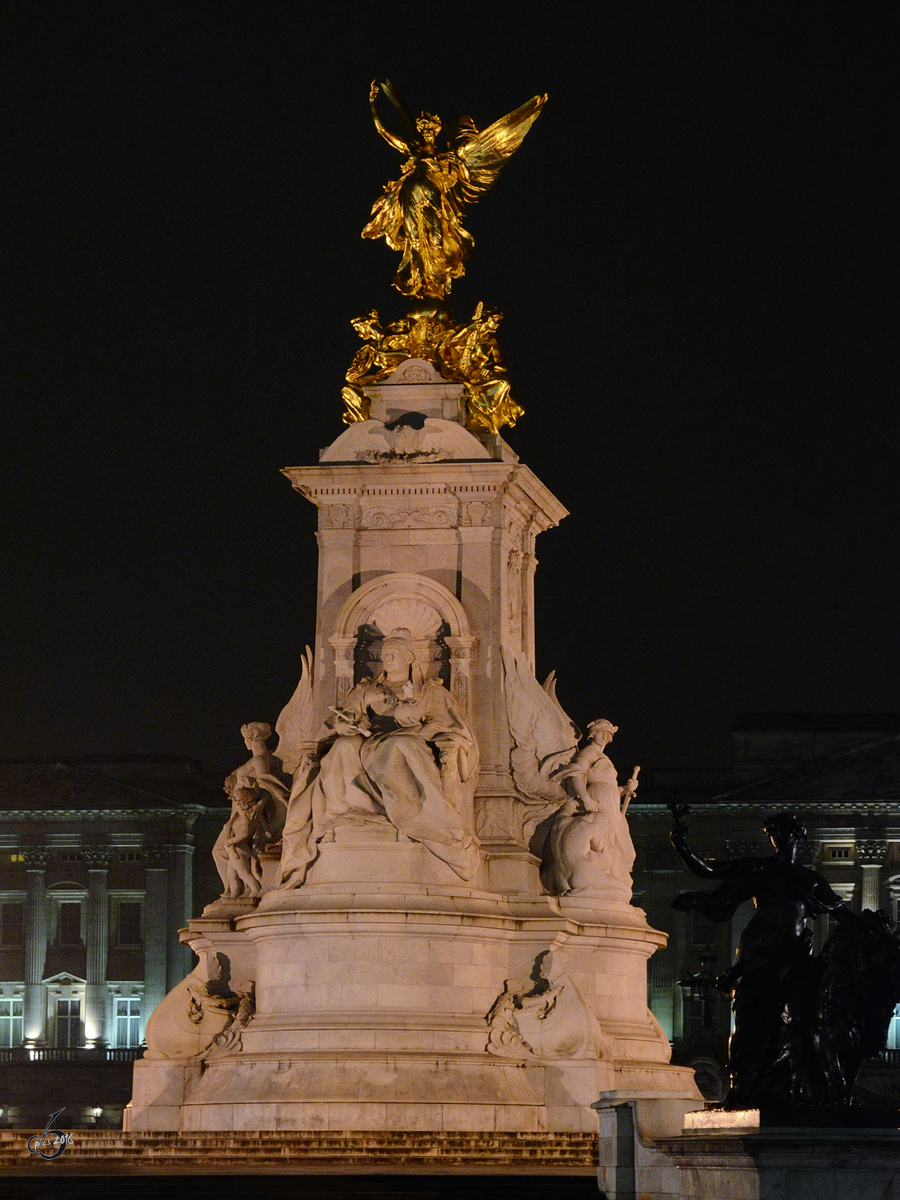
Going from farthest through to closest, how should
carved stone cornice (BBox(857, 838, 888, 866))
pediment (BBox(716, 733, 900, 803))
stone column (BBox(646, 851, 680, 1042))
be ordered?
carved stone cornice (BBox(857, 838, 888, 866))
pediment (BBox(716, 733, 900, 803))
stone column (BBox(646, 851, 680, 1042))

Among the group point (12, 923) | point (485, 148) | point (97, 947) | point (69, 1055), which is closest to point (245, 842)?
point (485, 148)

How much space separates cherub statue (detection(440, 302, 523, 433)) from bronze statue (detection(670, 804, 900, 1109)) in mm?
13817

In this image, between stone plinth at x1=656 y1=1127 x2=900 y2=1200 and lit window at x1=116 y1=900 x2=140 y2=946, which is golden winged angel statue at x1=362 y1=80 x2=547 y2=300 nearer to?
stone plinth at x1=656 y1=1127 x2=900 y2=1200

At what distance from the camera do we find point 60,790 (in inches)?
3964

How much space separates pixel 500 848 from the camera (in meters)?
35.8

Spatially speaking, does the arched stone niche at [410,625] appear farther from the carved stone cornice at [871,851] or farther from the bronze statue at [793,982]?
the carved stone cornice at [871,851]

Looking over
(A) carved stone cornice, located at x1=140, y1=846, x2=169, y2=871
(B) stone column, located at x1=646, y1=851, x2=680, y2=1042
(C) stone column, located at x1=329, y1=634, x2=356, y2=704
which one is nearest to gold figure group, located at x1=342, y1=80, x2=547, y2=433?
(C) stone column, located at x1=329, y1=634, x2=356, y2=704

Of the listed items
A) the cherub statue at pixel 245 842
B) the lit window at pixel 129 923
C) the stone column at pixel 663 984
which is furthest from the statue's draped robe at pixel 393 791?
the lit window at pixel 129 923

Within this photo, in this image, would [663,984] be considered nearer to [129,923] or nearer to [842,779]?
[842,779]

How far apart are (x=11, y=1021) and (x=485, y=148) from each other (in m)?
63.8

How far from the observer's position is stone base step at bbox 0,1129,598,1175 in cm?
2998

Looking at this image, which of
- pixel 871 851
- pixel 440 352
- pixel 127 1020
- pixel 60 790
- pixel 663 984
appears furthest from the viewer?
pixel 60 790

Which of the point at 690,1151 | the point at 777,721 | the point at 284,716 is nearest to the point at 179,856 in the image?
the point at 777,721

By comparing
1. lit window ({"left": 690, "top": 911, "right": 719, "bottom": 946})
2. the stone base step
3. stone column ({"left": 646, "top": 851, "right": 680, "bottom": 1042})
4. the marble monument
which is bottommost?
the stone base step
